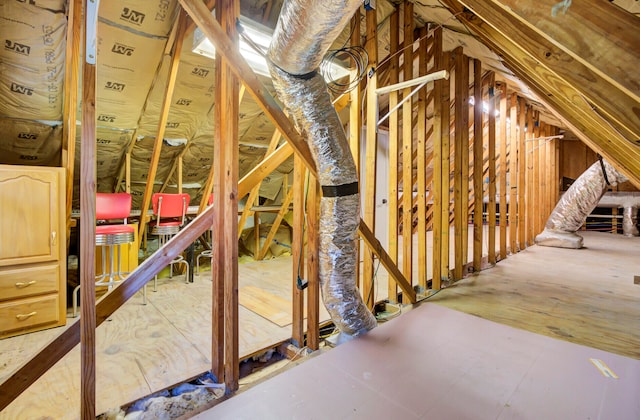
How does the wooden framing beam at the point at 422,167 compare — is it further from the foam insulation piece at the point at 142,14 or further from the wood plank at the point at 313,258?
the foam insulation piece at the point at 142,14

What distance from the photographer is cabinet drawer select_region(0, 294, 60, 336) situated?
6.93ft

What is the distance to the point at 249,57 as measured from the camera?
2.27 m

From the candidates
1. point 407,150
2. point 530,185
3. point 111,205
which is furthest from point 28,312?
point 530,185

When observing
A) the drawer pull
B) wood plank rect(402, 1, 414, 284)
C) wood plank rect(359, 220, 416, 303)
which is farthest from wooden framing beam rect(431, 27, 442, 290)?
the drawer pull

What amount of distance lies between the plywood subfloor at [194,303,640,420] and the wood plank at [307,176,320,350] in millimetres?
252

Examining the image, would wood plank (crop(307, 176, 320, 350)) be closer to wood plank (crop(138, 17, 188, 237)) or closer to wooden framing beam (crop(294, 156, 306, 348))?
wooden framing beam (crop(294, 156, 306, 348))

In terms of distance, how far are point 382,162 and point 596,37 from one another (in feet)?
12.4

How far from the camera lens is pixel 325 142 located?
5.42 ft

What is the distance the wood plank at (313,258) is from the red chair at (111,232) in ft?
5.36

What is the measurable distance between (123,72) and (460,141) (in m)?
3.35

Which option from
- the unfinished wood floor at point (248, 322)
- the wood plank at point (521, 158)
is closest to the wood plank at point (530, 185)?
the wood plank at point (521, 158)

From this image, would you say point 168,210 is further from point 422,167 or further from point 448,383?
point 448,383

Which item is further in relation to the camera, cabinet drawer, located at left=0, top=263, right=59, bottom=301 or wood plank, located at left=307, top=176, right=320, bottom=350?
cabinet drawer, located at left=0, top=263, right=59, bottom=301

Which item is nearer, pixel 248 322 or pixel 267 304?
pixel 248 322
